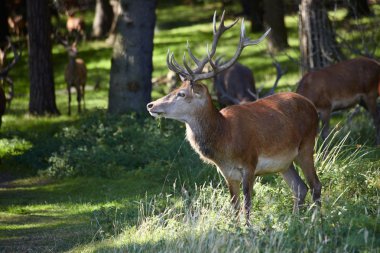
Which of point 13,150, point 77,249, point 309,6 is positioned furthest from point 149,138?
point 77,249

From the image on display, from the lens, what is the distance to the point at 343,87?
45.6ft

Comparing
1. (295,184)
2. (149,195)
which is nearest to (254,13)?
(149,195)

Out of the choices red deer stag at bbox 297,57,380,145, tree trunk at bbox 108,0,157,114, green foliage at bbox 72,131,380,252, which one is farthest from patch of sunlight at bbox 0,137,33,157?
green foliage at bbox 72,131,380,252

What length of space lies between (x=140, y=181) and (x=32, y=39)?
23.6 feet

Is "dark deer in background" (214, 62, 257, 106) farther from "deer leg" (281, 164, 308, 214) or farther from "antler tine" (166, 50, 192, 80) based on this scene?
"antler tine" (166, 50, 192, 80)

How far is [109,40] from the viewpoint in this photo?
A: 27.2 metres

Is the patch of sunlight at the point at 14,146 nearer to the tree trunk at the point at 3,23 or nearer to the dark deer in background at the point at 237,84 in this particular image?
the dark deer in background at the point at 237,84

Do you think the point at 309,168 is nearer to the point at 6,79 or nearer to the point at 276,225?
the point at 276,225

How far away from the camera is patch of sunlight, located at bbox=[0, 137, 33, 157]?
15562mm

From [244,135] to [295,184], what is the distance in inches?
43.0

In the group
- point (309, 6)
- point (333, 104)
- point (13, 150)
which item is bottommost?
point (13, 150)

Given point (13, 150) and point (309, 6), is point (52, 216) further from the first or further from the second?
point (309, 6)

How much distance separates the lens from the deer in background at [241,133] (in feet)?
30.1

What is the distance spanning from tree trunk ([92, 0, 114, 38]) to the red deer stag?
51.7 feet
